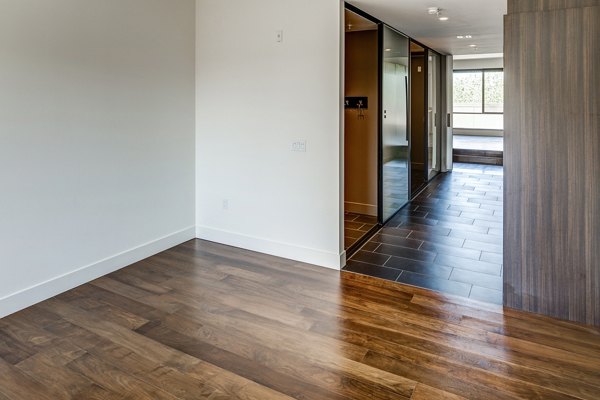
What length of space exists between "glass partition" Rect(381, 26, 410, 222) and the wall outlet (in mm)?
1557

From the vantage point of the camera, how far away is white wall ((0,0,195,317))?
3080mm

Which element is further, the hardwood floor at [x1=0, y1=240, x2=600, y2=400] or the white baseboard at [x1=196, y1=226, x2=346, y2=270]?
the white baseboard at [x1=196, y1=226, x2=346, y2=270]

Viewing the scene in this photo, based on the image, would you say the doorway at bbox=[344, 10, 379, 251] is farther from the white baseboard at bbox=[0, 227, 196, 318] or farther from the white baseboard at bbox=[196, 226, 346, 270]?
the white baseboard at bbox=[0, 227, 196, 318]

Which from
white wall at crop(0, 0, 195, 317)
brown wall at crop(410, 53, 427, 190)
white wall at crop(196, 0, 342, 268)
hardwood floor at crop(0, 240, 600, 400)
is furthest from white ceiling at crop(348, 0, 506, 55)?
hardwood floor at crop(0, 240, 600, 400)

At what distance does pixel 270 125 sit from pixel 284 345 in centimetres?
230

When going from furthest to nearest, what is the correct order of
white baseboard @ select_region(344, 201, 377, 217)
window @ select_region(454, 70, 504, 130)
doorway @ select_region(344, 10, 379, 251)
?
1. window @ select_region(454, 70, 504, 130)
2. white baseboard @ select_region(344, 201, 377, 217)
3. doorway @ select_region(344, 10, 379, 251)

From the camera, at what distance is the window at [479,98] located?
45.8 ft

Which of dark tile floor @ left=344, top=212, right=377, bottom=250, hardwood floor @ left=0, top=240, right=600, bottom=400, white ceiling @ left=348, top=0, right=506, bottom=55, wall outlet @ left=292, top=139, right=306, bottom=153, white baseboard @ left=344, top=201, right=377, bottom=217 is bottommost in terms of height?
hardwood floor @ left=0, top=240, right=600, bottom=400

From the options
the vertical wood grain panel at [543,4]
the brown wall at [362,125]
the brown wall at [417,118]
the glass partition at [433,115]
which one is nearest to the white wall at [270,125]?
the vertical wood grain panel at [543,4]

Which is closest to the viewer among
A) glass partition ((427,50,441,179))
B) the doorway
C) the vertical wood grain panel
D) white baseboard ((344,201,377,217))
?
the vertical wood grain panel

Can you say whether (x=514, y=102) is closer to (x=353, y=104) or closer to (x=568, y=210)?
(x=568, y=210)

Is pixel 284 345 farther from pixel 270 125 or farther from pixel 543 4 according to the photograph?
pixel 543 4

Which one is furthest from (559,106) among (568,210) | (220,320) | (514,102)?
(220,320)

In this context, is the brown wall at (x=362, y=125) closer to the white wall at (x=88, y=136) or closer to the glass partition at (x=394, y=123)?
the glass partition at (x=394, y=123)
